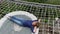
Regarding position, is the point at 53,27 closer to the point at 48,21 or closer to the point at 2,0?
the point at 48,21

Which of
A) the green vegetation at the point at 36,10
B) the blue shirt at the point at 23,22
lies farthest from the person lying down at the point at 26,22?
the green vegetation at the point at 36,10

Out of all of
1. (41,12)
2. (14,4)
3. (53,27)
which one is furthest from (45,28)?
(14,4)

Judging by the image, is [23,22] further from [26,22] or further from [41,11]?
[41,11]

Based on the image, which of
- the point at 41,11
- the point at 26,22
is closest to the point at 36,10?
the point at 41,11

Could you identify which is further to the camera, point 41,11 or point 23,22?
point 41,11

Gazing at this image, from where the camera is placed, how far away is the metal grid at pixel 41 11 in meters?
1.87

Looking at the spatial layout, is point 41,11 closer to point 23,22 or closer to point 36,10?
point 36,10

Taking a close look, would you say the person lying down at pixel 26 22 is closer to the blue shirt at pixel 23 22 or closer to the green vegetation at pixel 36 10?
the blue shirt at pixel 23 22

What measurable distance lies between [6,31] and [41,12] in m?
0.79

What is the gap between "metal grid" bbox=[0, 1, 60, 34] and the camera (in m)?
1.87

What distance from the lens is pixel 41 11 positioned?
2258mm

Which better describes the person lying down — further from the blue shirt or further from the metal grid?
the metal grid

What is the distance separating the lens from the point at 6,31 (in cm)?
169

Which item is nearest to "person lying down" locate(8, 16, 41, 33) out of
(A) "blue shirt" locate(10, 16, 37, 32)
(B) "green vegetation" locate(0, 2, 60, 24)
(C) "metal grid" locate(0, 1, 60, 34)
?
(A) "blue shirt" locate(10, 16, 37, 32)
